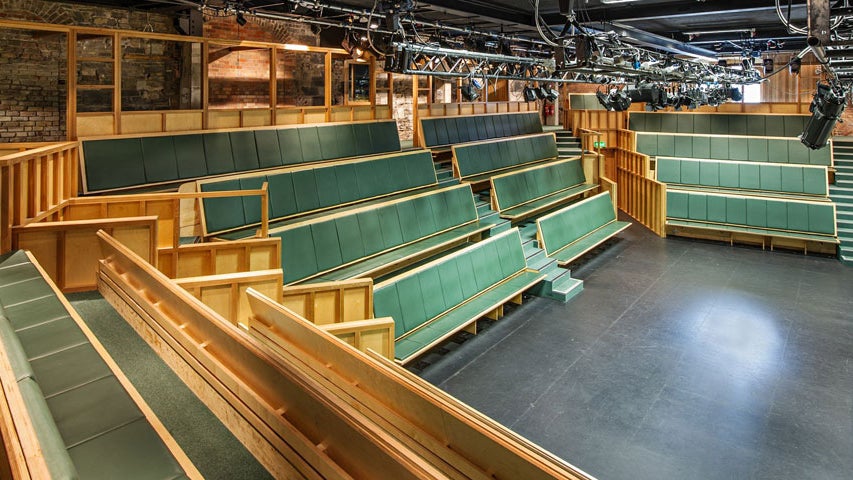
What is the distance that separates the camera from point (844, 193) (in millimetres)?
10320

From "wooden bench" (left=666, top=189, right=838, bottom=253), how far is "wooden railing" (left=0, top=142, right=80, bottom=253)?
30.6ft

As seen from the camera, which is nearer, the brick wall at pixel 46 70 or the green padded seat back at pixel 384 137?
the brick wall at pixel 46 70

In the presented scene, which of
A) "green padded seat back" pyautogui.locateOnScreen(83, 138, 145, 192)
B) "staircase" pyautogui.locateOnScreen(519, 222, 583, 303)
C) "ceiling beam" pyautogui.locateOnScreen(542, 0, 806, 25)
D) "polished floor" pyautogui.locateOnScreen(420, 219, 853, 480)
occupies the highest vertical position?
"ceiling beam" pyautogui.locateOnScreen(542, 0, 806, 25)

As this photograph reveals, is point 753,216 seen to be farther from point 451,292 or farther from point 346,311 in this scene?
point 346,311

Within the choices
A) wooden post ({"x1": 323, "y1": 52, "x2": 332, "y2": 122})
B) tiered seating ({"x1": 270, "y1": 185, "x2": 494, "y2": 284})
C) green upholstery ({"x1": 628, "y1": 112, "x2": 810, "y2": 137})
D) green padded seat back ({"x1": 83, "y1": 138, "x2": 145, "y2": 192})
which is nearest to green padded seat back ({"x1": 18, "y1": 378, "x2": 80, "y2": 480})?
tiered seating ({"x1": 270, "y1": 185, "x2": 494, "y2": 284})

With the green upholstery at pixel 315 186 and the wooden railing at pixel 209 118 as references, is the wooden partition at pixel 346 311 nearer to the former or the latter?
the green upholstery at pixel 315 186

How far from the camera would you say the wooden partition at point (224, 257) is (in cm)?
457

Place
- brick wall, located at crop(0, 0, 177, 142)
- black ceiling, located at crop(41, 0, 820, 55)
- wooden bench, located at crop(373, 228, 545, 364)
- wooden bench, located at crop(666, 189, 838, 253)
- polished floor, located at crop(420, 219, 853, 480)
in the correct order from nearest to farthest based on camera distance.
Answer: polished floor, located at crop(420, 219, 853, 480) → wooden bench, located at crop(373, 228, 545, 364) → black ceiling, located at crop(41, 0, 820, 55) → brick wall, located at crop(0, 0, 177, 142) → wooden bench, located at crop(666, 189, 838, 253)

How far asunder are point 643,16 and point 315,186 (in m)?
3.84

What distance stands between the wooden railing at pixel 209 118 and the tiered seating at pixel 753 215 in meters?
5.73

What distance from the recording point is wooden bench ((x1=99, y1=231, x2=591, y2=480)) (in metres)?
1.87

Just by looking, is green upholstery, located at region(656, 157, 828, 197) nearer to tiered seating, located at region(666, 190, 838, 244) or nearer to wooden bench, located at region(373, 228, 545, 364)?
tiered seating, located at region(666, 190, 838, 244)

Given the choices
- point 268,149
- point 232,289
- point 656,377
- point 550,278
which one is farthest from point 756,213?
point 232,289

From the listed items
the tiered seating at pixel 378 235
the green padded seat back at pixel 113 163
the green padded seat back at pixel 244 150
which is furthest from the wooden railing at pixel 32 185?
the green padded seat back at pixel 244 150
